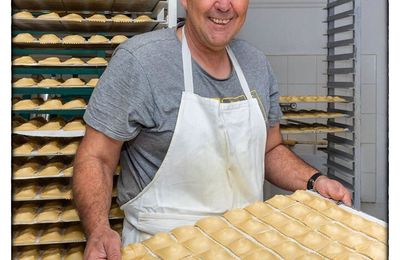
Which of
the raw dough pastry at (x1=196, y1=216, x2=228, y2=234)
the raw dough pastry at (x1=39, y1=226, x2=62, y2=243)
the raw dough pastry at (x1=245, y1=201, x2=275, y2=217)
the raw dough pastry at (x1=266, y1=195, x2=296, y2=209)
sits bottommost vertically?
the raw dough pastry at (x1=39, y1=226, x2=62, y2=243)

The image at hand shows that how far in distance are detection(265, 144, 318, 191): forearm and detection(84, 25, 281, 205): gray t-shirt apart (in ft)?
0.92

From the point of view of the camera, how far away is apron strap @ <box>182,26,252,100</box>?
1172mm

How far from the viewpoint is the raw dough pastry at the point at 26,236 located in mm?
1588

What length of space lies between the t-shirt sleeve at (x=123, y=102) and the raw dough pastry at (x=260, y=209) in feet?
1.07

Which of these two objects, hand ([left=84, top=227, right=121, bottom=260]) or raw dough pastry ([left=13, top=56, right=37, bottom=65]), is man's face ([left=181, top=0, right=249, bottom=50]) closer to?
hand ([left=84, top=227, right=121, bottom=260])

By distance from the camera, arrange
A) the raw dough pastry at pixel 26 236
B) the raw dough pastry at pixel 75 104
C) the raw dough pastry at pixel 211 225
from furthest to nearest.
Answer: the raw dough pastry at pixel 75 104
the raw dough pastry at pixel 26 236
the raw dough pastry at pixel 211 225

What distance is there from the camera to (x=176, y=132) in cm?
114

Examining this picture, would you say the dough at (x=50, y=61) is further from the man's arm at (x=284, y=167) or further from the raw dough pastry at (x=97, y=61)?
the man's arm at (x=284, y=167)

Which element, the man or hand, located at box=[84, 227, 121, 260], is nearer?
hand, located at box=[84, 227, 121, 260]

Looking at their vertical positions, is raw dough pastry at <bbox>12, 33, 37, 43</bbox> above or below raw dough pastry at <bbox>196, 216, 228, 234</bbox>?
above

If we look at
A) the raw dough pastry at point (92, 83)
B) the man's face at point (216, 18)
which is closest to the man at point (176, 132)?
the man's face at point (216, 18)

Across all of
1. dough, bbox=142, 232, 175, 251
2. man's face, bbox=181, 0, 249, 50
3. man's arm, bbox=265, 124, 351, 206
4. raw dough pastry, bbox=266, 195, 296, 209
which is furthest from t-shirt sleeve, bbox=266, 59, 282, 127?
dough, bbox=142, 232, 175, 251
